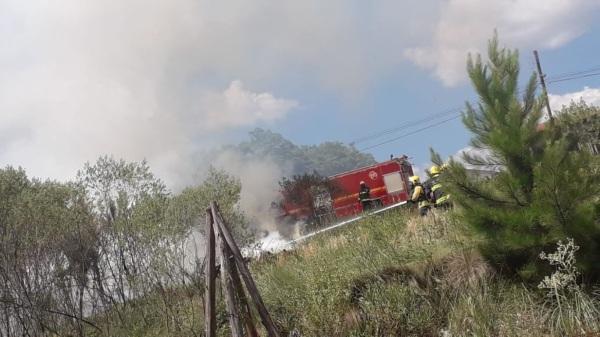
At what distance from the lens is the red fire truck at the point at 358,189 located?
2385 cm

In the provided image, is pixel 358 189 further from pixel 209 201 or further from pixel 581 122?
pixel 209 201

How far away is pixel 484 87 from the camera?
7129 mm

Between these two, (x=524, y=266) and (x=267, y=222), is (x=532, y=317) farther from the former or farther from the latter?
(x=267, y=222)

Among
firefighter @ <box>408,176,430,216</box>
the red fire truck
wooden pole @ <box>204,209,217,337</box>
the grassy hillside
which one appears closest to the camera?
wooden pole @ <box>204,209,217,337</box>

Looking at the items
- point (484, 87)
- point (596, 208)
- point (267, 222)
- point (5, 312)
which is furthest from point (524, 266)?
point (267, 222)

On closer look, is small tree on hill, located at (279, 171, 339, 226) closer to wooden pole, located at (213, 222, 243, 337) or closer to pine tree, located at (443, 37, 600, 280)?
pine tree, located at (443, 37, 600, 280)

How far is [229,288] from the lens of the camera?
5.45m

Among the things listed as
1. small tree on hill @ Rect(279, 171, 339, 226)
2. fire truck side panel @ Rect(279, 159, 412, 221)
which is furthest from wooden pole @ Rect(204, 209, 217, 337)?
small tree on hill @ Rect(279, 171, 339, 226)

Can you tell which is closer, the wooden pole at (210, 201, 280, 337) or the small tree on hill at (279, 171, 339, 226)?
the wooden pole at (210, 201, 280, 337)

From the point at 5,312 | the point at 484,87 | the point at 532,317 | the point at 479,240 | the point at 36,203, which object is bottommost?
the point at 532,317

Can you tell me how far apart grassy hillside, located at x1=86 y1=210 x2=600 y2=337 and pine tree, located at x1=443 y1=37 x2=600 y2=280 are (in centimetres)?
39

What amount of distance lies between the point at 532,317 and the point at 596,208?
1404mm

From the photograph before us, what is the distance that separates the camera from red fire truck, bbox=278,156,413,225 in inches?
939

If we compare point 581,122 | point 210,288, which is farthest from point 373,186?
point 210,288
